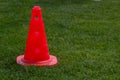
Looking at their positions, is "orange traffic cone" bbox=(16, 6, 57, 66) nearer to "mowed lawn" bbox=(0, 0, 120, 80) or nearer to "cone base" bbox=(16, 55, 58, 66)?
"cone base" bbox=(16, 55, 58, 66)

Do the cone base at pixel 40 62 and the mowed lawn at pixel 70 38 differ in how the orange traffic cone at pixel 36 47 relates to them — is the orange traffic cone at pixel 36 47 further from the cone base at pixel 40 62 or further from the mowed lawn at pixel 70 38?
the mowed lawn at pixel 70 38

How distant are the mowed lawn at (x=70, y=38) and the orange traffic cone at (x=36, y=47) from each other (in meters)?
0.16

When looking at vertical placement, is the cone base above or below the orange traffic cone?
below

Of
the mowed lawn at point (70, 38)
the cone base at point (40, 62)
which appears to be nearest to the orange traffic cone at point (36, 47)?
the cone base at point (40, 62)

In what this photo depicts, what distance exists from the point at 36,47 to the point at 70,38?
4.68ft

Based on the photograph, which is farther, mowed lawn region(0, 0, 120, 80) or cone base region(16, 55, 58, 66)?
cone base region(16, 55, 58, 66)

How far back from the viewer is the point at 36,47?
4965mm

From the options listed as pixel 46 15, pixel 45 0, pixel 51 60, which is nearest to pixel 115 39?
pixel 51 60

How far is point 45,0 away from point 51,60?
5458 millimetres

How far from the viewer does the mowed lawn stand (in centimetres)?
467

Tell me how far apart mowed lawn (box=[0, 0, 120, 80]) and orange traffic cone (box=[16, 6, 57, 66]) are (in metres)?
0.16

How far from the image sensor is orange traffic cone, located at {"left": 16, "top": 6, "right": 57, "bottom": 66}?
4.94 m

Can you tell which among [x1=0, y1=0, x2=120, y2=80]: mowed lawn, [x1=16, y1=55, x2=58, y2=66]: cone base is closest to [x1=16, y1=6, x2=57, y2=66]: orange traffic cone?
[x1=16, y1=55, x2=58, y2=66]: cone base

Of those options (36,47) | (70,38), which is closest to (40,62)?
(36,47)
